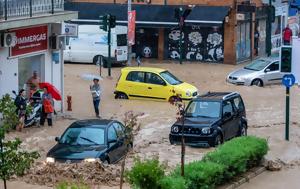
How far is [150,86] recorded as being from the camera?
117ft

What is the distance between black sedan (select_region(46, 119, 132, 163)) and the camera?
2155 cm

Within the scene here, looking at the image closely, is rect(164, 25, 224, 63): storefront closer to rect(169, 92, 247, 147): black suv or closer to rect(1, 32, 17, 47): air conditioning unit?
rect(169, 92, 247, 147): black suv

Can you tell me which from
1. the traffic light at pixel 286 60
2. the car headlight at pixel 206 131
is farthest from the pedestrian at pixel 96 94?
the traffic light at pixel 286 60

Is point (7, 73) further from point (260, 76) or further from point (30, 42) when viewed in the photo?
point (260, 76)

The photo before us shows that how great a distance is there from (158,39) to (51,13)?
21.7 meters

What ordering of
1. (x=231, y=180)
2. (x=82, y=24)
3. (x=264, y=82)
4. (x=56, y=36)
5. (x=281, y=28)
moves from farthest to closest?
(x=281, y=28)
(x=82, y=24)
(x=264, y=82)
(x=56, y=36)
(x=231, y=180)

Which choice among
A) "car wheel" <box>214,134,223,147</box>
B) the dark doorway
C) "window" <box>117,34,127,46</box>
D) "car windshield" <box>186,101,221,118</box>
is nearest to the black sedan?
"car wheel" <box>214,134,223,147</box>

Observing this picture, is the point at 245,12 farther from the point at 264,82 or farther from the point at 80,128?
the point at 80,128

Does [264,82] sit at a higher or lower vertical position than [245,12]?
lower

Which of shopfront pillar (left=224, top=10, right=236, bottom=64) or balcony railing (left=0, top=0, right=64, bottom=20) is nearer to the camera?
balcony railing (left=0, top=0, right=64, bottom=20)

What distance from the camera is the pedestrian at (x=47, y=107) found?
29.0 metres

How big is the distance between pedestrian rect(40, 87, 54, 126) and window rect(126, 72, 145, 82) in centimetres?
700

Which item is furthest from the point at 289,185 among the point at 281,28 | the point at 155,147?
the point at 281,28

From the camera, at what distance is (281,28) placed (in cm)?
6059
